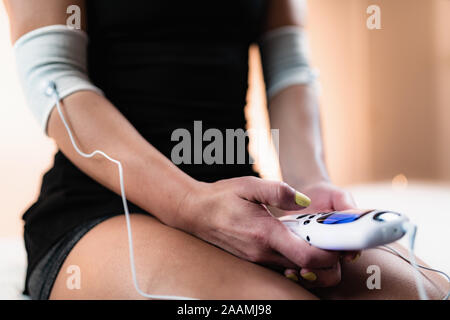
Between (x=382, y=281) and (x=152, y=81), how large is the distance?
1.25 feet

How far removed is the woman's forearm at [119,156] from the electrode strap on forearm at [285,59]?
0.34m

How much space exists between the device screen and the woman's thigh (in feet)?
0.23

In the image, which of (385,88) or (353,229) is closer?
(353,229)

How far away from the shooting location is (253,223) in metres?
0.40

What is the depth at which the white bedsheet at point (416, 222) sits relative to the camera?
25.7 inches

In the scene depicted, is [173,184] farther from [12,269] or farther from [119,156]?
[12,269]

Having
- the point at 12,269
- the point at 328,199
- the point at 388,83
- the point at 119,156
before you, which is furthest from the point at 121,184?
the point at 388,83

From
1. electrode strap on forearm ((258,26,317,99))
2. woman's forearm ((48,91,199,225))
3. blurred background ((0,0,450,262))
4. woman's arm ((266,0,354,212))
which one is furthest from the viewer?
blurred background ((0,0,450,262))

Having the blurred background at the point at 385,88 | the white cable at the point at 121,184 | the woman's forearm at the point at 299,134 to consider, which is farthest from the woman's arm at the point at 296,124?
the blurred background at the point at 385,88

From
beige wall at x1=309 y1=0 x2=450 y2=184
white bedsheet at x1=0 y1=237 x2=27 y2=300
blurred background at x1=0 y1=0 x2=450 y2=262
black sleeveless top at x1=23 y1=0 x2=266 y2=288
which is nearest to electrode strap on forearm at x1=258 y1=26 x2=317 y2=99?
black sleeveless top at x1=23 y1=0 x2=266 y2=288

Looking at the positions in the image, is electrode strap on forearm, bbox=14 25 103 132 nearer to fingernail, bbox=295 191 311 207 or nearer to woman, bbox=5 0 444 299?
woman, bbox=5 0 444 299

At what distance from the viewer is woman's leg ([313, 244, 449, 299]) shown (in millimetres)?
433
